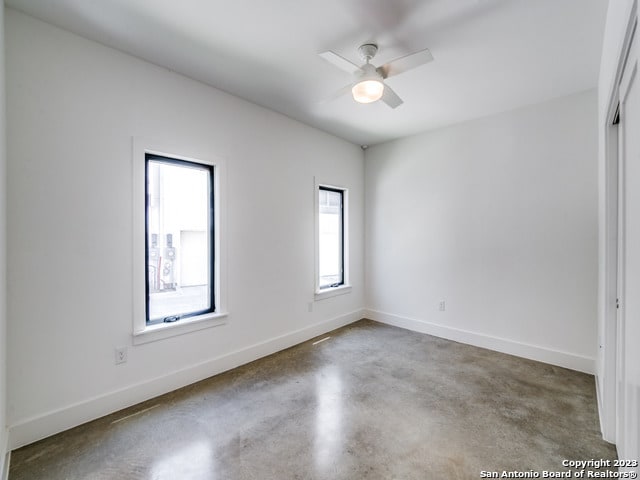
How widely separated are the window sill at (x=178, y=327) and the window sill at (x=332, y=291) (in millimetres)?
1387

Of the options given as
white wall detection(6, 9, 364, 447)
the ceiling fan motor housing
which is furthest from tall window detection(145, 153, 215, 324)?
the ceiling fan motor housing

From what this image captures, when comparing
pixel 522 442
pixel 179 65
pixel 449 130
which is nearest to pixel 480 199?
pixel 449 130

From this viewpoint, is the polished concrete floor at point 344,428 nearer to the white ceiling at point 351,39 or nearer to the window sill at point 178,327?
the window sill at point 178,327

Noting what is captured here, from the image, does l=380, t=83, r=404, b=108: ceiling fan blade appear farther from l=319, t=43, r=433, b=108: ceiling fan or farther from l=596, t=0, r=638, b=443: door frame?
l=596, t=0, r=638, b=443: door frame

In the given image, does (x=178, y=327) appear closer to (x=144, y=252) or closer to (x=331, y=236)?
(x=144, y=252)

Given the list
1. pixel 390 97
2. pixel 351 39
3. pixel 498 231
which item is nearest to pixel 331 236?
pixel 498 231

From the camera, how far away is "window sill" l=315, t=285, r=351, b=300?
157 inches

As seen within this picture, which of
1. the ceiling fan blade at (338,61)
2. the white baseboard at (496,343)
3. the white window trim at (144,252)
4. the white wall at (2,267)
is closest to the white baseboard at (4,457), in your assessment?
the white wall at (2,267)

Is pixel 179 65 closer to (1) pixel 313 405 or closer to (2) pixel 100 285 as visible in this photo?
(2) pixel 100 285

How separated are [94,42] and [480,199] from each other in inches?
158

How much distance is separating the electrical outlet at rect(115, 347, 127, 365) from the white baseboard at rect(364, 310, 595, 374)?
11.0ft

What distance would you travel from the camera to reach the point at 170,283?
107 inches

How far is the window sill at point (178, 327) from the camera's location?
2.41 m

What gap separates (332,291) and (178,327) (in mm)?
2133
